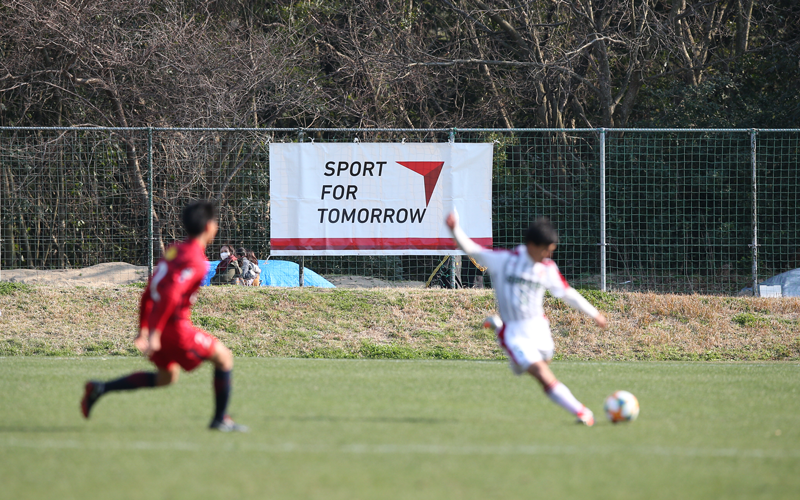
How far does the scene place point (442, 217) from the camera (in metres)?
12.9

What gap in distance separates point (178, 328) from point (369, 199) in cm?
748

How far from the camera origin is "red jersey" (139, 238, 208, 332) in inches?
213

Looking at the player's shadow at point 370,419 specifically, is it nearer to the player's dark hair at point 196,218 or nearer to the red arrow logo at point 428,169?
the player's dark hair at point 196,218

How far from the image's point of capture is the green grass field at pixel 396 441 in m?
4.41

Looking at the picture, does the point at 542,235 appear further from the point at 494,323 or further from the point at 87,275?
the point at 87,275

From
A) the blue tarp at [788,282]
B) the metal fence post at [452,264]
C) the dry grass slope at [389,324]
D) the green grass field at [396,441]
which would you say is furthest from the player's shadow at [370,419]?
the blue tarp at [788,282]

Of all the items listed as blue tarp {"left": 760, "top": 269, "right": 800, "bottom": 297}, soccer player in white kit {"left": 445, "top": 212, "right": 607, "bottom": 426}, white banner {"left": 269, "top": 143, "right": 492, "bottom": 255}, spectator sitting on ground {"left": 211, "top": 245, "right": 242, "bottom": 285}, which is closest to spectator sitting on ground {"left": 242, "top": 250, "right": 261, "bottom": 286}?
spectator sitting on ground {"left": 211, "top": 245, "right": 242, "bottom": 285}

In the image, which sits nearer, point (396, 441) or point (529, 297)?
point (396, 441)

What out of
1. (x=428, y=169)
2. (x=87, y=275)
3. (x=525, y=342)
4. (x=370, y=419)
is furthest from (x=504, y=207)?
(x=370, y=419)

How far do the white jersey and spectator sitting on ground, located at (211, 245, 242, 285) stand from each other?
8419 mm

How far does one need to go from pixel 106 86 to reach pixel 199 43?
231 cm

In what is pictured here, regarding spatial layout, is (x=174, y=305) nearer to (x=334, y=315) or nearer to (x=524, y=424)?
(x=524, y=424)

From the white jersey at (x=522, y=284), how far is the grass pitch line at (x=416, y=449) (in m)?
1.20

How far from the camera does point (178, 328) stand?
5578 mm
